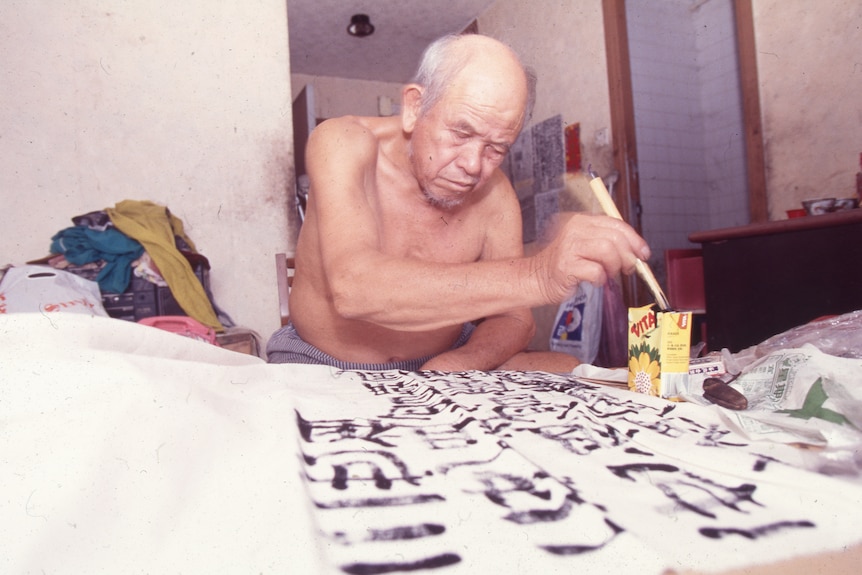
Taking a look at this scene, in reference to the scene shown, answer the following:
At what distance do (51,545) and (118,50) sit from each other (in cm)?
298

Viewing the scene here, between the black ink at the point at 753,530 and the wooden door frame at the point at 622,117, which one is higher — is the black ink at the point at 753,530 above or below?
below

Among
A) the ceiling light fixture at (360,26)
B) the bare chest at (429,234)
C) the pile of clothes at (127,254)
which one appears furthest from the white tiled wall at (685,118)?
the pile of clothes at (127,254)

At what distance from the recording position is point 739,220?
460 cm

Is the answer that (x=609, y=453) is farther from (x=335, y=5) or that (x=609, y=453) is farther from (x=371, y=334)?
(x=335, y=5)

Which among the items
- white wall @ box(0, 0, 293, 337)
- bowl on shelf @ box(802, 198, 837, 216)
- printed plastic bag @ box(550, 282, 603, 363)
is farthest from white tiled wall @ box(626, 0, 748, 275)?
white wall @ box(0, 0, 293, 337)

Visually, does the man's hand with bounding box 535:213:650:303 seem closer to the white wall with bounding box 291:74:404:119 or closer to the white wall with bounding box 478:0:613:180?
the white wall with bounding box 478:0:613:180

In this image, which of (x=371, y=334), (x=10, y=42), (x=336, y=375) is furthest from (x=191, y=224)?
(x=336, y=375)

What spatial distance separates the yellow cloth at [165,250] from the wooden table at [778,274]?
6.82ft

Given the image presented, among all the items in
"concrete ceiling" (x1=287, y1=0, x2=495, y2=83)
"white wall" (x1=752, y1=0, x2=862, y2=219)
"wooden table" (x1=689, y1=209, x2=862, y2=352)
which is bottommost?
"wooden table" (x1=689, y1=209, x2=862, y2=352)

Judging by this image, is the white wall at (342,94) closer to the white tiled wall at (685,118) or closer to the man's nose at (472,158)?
the white tiled wall at (685,118)

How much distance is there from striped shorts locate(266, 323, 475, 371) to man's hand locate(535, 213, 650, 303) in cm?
67

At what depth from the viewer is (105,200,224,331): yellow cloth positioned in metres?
2.49

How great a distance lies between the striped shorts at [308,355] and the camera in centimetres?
157

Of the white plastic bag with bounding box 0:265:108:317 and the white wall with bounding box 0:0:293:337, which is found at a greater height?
the white wall with bounding box 0:0:293:337
